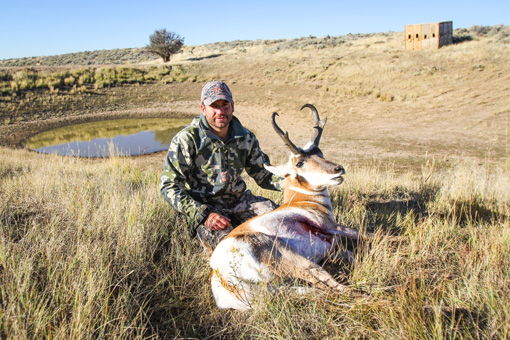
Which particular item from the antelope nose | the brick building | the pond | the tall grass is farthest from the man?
the brick building

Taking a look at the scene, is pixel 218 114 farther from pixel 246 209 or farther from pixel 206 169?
pixel 246 209

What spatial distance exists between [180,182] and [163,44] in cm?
3941

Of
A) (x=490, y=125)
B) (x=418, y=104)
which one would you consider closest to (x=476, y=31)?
(x=418, y=104)

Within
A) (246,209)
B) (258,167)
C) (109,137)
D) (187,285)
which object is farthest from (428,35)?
(187,285)

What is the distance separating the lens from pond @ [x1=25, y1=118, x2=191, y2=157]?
43.2ft

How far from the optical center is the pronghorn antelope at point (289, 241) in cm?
263

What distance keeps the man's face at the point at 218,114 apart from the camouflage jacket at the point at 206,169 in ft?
0.27

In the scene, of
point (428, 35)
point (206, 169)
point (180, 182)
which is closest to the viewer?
point (180, 182)

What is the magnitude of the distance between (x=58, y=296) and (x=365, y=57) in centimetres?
2681

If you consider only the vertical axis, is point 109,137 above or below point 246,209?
above

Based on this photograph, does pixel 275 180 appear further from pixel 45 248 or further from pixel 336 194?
pixel 45 248

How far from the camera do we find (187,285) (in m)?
2.98

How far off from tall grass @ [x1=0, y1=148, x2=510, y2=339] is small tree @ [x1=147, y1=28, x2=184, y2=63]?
38.2 meters

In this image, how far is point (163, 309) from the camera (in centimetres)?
277
